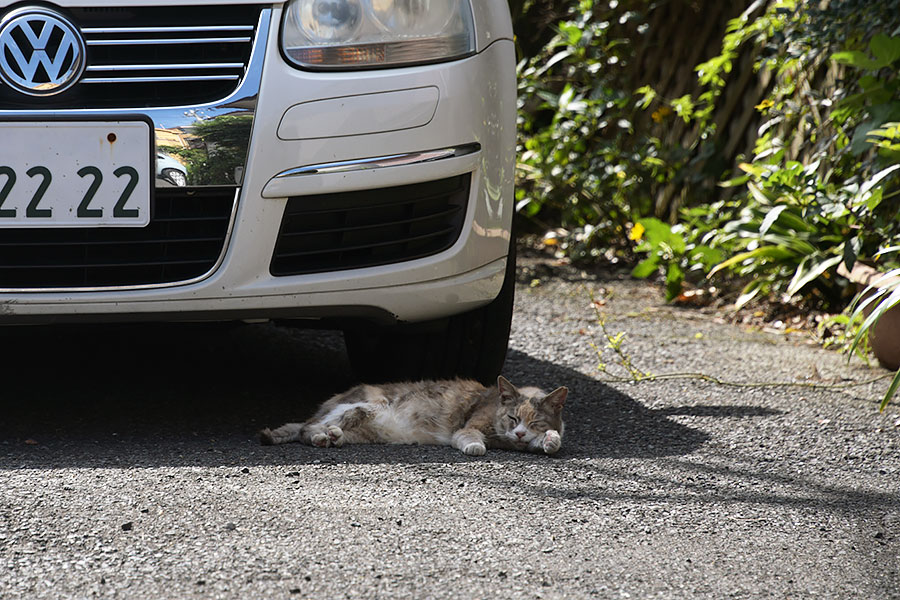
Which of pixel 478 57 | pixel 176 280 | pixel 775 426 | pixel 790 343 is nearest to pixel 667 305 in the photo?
pixel 790 343

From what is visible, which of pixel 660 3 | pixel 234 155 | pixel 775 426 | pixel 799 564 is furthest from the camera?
pixel 660 3

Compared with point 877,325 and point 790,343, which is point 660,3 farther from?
point 877,325

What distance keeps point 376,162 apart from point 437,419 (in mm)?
691

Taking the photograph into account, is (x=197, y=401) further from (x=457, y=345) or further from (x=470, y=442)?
(x=470, y=442)

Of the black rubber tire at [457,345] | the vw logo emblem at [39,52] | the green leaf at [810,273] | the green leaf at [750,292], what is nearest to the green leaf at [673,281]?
the green leaf at [750,292]

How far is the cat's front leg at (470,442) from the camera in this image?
8.87ft

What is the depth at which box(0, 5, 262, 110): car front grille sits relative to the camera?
8.09 ft

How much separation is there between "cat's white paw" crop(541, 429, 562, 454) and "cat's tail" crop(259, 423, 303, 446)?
59cm

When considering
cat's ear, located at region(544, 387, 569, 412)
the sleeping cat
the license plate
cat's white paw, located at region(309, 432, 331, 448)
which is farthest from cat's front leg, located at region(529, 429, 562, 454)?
the license plate

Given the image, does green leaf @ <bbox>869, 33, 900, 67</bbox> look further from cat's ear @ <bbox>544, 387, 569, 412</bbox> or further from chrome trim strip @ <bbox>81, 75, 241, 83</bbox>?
chrome trim strip @ <bbox>81, 75, 241, 83</bbox>

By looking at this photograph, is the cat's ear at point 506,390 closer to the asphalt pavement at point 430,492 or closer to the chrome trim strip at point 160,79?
the asphalt pavement at point 430,492

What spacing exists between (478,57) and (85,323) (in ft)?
3.66

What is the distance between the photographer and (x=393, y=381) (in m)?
3.23

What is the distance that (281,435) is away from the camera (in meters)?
2.71
